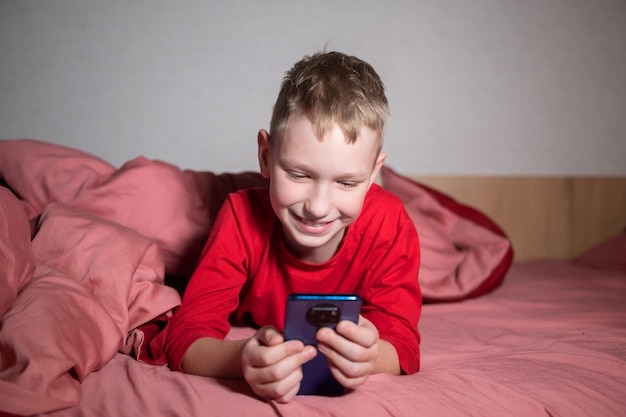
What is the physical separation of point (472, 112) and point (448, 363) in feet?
4.08

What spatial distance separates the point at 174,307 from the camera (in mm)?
1142

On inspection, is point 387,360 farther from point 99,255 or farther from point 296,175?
point 99,255

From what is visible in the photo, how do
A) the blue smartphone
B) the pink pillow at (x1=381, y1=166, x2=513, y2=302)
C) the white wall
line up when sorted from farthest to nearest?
Result: the white wall < the pink pillow at (x1=381, y1=166, x2=513, y2=302) < the blue smartphone

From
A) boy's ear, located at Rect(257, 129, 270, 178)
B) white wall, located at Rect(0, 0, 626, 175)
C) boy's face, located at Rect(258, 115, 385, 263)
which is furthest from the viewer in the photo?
white wall, located at Rect(0, 0, 626, 175)

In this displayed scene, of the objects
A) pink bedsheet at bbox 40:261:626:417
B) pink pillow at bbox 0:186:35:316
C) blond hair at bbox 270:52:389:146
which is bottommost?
pink bedsheet at bbox 40:261:626:417

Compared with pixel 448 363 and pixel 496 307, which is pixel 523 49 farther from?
pixel 448 363

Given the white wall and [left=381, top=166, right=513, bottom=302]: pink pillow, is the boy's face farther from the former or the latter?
the white wall

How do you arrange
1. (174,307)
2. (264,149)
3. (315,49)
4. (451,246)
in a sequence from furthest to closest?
(315,49), (451,246), (174,307), (264,149)

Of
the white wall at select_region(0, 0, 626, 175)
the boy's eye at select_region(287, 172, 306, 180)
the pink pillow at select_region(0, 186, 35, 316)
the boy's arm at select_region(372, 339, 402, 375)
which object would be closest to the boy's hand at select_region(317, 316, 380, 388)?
the boy's arm at select_region(372, 339, 402, 375)

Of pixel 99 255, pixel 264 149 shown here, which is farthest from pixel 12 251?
pixel 264 149

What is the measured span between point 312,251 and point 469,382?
33 centimetres

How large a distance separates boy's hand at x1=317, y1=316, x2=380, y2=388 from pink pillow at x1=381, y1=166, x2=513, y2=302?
2.28 ft

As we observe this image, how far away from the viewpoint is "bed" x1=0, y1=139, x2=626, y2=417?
33.5 inches

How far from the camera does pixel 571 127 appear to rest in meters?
2.28
